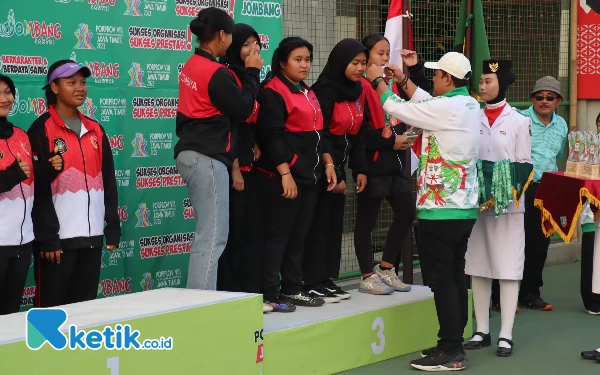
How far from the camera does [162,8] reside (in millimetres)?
6809

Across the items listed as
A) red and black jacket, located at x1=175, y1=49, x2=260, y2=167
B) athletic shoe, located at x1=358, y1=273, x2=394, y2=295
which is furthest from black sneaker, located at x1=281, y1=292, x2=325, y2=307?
red and black jacket, located at x1=175, y1=49, x2=260, y2=167

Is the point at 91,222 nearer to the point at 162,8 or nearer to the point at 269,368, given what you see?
the point at 269,368

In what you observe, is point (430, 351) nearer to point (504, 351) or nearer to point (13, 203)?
point (504, 351)

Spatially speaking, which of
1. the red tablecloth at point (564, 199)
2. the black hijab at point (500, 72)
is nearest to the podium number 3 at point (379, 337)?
the red tablecloth at point (564, 199)

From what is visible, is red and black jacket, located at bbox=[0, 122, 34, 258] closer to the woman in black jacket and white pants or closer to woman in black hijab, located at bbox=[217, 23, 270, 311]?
the woman in black jacket and white pants

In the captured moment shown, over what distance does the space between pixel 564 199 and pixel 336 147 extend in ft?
5.27

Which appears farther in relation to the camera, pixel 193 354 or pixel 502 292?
pixel 502 292

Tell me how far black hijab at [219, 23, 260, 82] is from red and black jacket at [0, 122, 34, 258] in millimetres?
1329

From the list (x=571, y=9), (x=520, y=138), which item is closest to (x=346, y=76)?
(x=520, y=138)

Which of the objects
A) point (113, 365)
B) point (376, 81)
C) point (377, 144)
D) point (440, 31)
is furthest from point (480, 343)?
point (440, 31)

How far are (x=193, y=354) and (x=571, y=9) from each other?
23.2 ft

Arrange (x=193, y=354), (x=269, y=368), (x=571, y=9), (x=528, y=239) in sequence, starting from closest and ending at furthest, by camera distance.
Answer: (x=193, y=354) < (x=269, y=368) < (x=528, y=239) < (x=571, y=9)

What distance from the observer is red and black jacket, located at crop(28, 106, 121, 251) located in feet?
18.5

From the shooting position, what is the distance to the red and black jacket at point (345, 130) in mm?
6462
